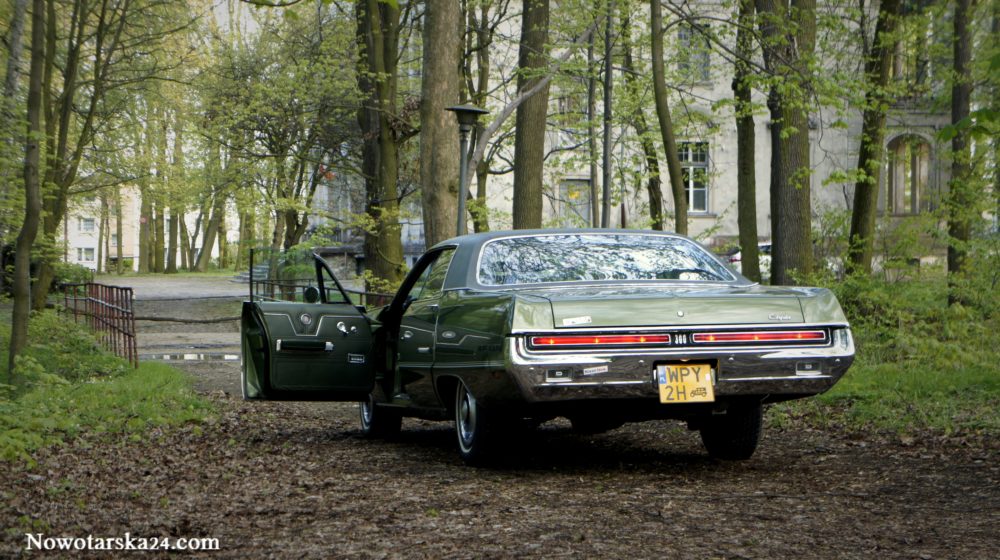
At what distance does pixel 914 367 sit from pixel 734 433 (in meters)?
5.54

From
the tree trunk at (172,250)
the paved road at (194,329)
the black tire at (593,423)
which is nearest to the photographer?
the black tire at (593,423)

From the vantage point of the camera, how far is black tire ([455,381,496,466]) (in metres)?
7.74

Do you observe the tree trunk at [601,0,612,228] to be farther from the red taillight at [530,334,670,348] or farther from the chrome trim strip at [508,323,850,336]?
the red taillight at [530,334,670,348]

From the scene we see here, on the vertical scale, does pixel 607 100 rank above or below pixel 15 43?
above

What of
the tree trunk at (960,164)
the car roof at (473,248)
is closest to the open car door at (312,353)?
the car roof at (473,248)

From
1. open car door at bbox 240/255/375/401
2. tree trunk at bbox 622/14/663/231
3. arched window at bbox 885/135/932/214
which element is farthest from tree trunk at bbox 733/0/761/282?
arched window at bbox 885/135/932/214

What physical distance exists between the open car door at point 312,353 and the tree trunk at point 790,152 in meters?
9.72

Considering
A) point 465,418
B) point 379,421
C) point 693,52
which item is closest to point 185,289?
point 693,52

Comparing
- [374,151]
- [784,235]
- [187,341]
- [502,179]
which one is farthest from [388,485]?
[502,179]

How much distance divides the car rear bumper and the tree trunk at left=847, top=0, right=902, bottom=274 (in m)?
10.8

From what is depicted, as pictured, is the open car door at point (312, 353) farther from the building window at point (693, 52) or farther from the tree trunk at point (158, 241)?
the tree trunk at point (158, 241)

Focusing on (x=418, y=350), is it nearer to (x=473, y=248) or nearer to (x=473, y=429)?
(x=473, y=248)

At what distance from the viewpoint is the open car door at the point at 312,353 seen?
927 centimetres

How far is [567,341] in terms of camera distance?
22.9 ft
